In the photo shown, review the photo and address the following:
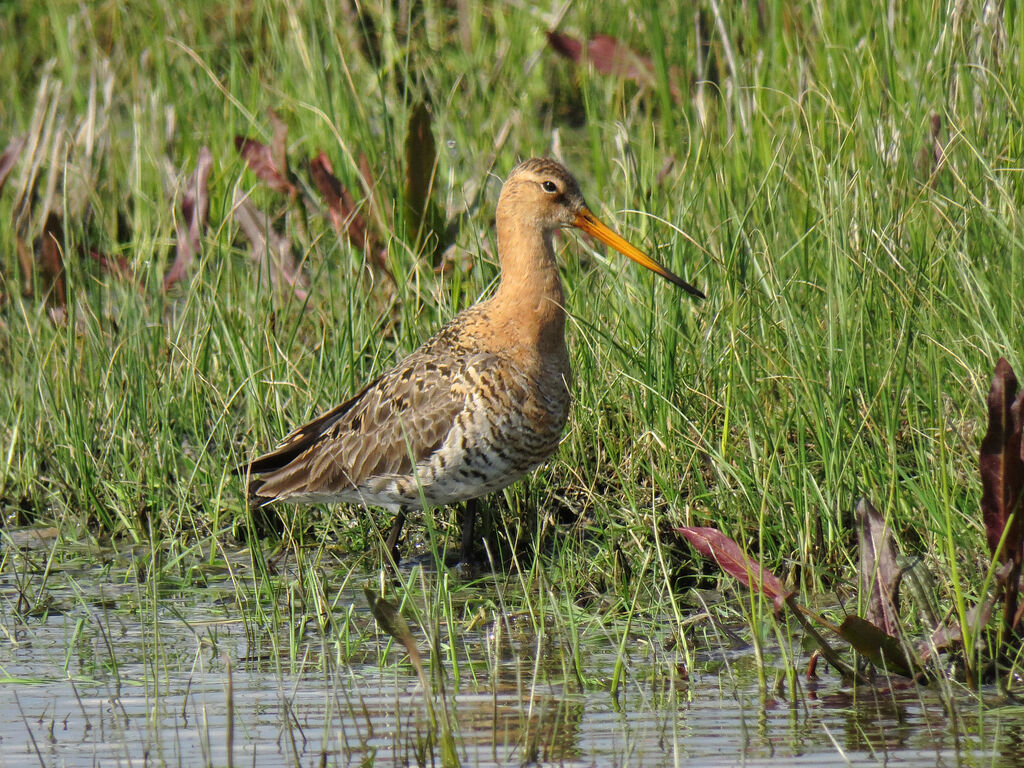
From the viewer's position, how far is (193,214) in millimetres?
7230

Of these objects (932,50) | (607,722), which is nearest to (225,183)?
(932,50)

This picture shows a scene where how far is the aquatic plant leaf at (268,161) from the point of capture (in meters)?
7.08

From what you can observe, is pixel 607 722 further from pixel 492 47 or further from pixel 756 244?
pixel 492 47

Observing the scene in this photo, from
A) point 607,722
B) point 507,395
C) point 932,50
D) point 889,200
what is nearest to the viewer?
point 607,722

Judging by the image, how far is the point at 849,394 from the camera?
4773 mm

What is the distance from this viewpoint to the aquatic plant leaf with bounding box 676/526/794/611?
393 cm

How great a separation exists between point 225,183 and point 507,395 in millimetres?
3063

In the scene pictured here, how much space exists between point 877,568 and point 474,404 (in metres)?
1.72

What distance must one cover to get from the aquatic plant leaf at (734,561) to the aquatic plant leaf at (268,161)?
3606 mm

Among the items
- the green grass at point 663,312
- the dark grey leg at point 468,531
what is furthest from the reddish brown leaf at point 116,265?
the dark grey leg at point 468,531

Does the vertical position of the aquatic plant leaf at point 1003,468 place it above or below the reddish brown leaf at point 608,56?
below

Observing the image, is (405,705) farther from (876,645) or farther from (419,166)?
(419,166)

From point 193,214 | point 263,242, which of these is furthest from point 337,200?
point 193,214

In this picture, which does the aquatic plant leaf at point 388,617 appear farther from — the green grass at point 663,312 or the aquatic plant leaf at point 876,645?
the aquatic plant leaf at point 876,645
